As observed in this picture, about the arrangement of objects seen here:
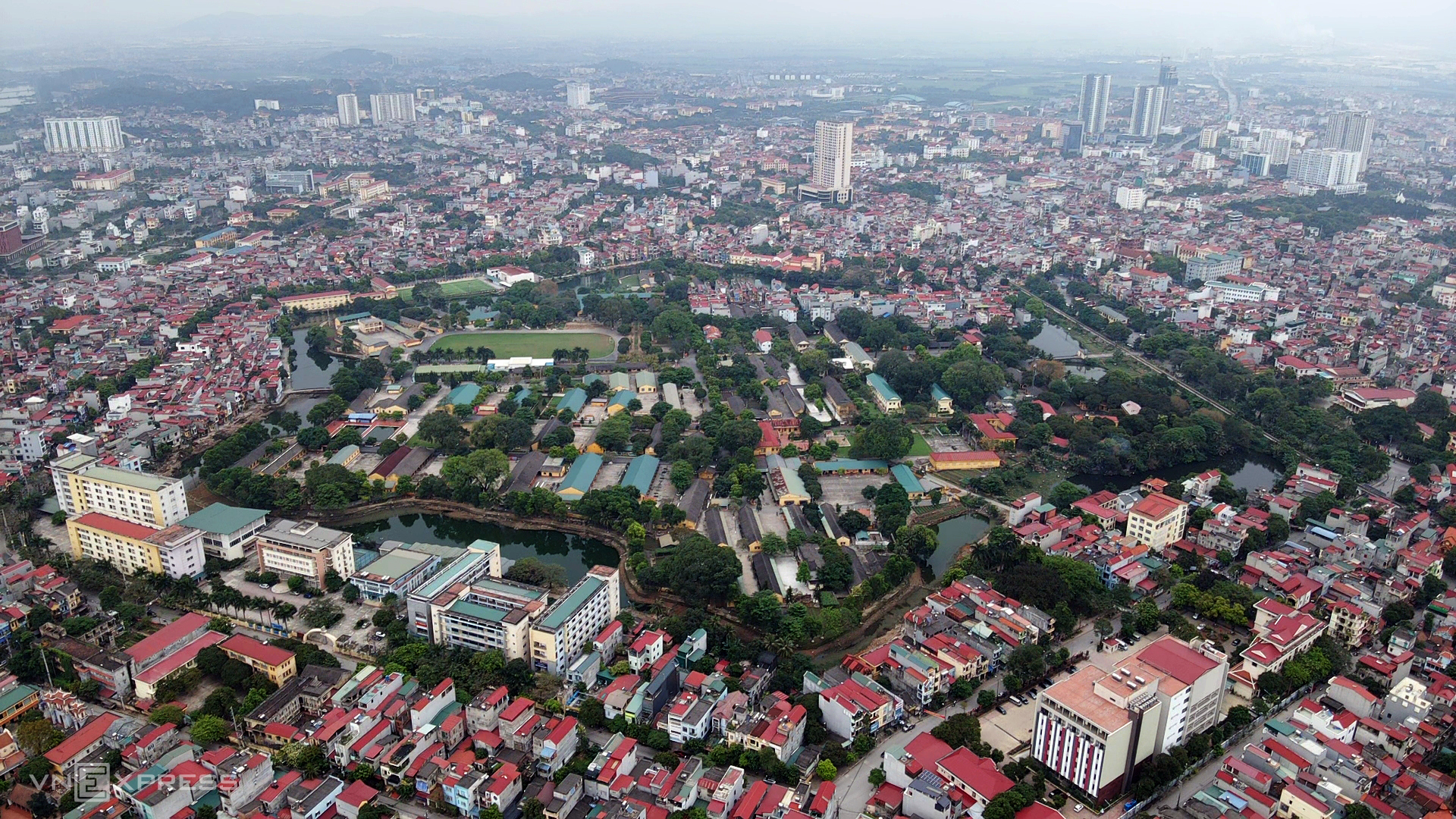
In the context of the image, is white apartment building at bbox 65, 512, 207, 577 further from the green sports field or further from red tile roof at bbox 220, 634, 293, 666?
the green sports field

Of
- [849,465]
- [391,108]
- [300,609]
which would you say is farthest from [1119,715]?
[391,108]

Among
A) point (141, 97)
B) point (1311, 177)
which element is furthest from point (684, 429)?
point (141, 97)

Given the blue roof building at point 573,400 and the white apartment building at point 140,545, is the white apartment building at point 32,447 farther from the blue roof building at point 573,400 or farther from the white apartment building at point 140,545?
the blue roof building at point 573,400

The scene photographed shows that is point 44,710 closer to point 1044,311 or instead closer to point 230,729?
point 230,729

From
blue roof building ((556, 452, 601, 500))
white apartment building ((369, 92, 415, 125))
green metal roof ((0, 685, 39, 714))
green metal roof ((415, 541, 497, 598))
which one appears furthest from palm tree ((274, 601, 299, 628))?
white apartment building ((369, 92, 415, 125))

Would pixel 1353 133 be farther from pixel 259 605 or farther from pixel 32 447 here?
pixel 32 447

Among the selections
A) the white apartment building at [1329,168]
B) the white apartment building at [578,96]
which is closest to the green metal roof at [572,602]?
the white apartment building at [1329,168]

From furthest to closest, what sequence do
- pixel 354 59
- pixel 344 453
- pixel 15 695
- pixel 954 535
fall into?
1. pixel 354 59
2. pixel 344 453
3. pixel 954 535
4. pixel 15 695
